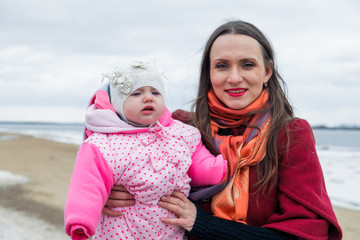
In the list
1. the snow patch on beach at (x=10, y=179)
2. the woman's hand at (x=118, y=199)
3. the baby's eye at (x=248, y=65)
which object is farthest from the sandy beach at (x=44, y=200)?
the baby's eye at (x=248, y=65)

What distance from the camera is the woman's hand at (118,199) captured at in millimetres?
2096

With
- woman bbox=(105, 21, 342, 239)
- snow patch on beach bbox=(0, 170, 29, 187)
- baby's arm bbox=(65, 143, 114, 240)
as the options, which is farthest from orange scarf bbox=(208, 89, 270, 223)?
snow patch on beach bbox=(0, 170, 29, 187)

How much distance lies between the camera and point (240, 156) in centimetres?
226

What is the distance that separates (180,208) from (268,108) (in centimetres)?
80

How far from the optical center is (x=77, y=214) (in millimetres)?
1753

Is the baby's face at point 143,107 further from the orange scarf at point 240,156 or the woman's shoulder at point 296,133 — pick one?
the woman's shoulder at point 296,133

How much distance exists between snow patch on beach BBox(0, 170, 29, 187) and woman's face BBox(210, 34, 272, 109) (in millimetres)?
7027

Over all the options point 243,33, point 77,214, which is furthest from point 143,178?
point 243,33

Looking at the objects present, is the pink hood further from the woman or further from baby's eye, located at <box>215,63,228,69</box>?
baby's eye, located at <box>215,63,228,69</box>

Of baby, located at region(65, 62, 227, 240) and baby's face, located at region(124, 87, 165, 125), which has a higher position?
baby's face, located at region(124, 87, 165, 125)

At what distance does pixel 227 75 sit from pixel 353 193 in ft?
28.2

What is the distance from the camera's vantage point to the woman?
2102 mm

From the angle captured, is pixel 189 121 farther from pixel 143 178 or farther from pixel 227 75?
pixel 143 178

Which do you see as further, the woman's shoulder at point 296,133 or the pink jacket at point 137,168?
the woman's shoulder at point 296,133
